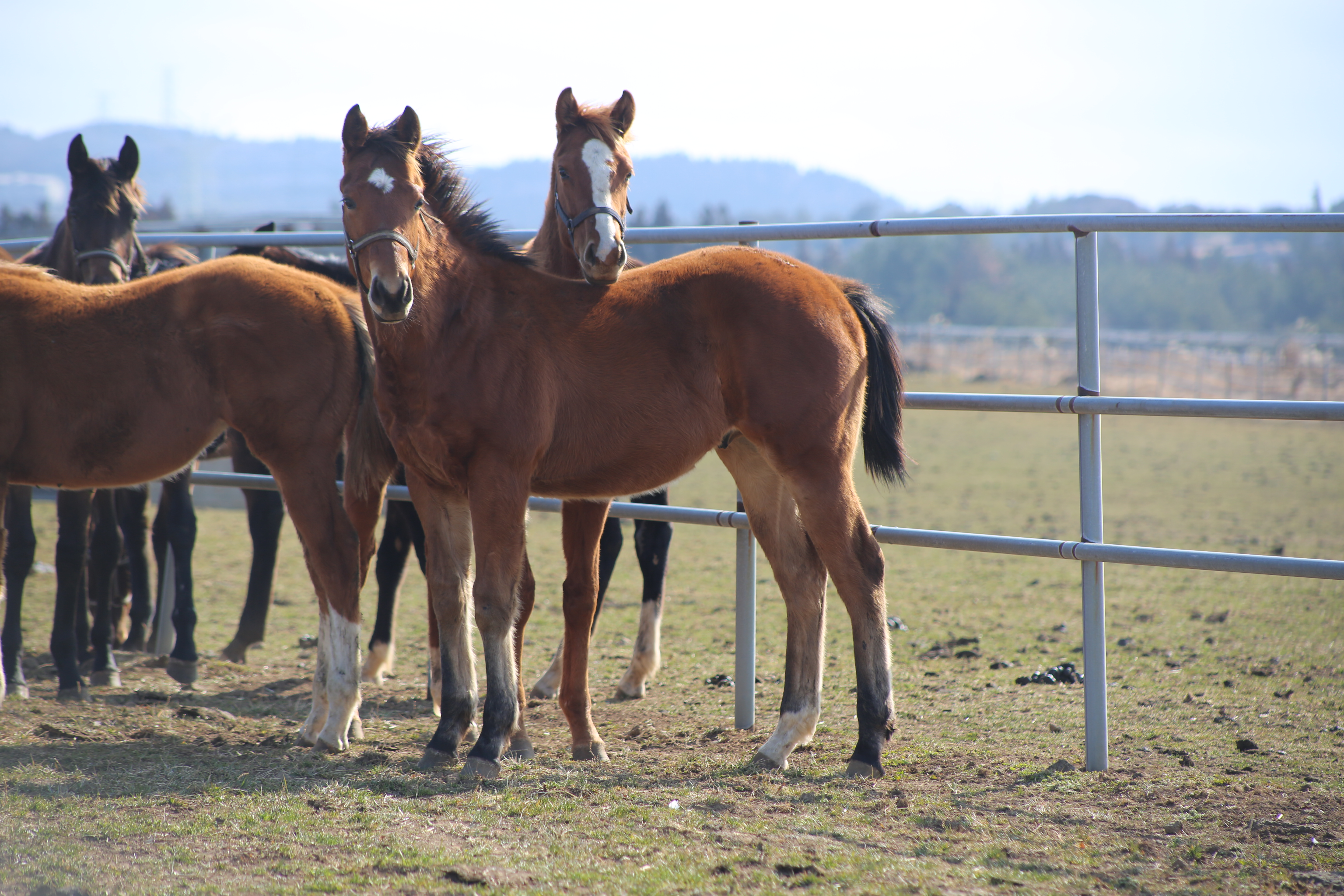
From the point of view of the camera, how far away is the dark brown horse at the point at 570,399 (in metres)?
3.33

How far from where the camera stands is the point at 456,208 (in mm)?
3670

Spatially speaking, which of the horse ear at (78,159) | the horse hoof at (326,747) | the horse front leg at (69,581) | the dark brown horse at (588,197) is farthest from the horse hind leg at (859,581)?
the horse ear at (78,159)

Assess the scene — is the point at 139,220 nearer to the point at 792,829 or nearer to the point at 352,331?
the point at 352,331

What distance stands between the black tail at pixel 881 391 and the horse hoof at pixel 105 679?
3706 millimetres

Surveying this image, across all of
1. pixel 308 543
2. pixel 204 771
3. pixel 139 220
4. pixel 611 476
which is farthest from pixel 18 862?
pixel 139 220

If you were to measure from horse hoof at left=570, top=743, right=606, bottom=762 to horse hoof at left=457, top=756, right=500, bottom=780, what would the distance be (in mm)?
404

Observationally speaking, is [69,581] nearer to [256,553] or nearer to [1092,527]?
[256,553]

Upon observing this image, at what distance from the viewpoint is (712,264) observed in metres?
3.63

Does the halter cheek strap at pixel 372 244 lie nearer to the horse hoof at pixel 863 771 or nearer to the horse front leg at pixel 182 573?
the horse front leg at pixel 182 573

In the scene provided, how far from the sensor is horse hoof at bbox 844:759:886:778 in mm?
3414

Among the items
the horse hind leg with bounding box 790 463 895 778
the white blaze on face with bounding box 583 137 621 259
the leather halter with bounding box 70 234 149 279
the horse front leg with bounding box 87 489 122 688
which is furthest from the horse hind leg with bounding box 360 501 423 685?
the horse hind leg with bounding box 790 463 895 778

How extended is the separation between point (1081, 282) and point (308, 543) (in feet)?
9.78

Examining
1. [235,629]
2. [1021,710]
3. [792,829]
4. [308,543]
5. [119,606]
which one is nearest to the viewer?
[792,829]

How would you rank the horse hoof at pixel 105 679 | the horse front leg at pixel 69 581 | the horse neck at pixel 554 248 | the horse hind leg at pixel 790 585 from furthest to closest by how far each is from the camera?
the horse hoof at pixel 105 679 < the horse front leg at pixel 69 581 < the horse neck at pixel 554 248 < the horse hind leg at pixel 790 585
